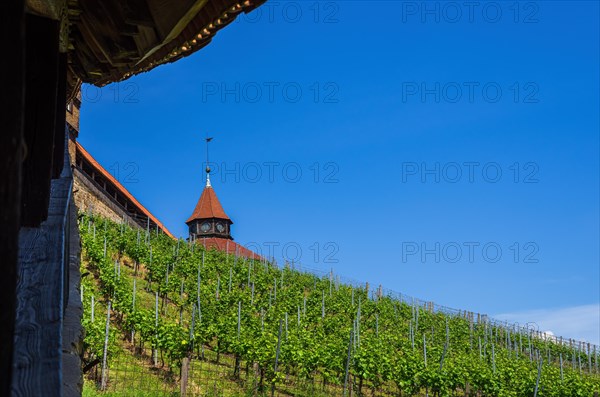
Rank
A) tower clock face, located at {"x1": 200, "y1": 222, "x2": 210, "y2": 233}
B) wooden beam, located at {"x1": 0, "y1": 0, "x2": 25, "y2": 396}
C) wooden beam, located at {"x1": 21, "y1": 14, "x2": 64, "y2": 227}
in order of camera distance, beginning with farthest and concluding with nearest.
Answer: tower clock face, located at {"x1": 200, "y1": 222, "x2": 210, "y2": 233}
wooden beam, located at {"x1": 21, "y1": 14, "x2": 64, "y2": 227}
wooden beam, located at {"x1": 0, "y1": 0, "x2": 25, "y2": 396}

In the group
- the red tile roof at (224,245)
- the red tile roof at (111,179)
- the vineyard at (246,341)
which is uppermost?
the red tile roof at (111,179)

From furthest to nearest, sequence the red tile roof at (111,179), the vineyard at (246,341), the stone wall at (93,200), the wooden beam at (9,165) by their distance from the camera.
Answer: the red tile roof at (111,179)
the stone wall at (93,200)
the vineyard at (246,341)
the wooden beam at (9,165)

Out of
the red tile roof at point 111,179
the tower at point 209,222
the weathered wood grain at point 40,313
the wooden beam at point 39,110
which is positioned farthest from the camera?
the tower at point 209,222

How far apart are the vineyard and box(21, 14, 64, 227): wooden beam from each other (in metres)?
10.2

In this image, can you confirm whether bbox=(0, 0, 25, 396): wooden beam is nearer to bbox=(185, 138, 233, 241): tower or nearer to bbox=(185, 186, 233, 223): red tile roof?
bbox=(185, 138, 233, 241): tower

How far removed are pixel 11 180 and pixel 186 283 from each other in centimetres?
2823

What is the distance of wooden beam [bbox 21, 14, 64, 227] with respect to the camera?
3.11m

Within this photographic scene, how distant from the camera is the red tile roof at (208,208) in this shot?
5684 cm

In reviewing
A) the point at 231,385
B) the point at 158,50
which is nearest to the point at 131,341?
the point at 231,385

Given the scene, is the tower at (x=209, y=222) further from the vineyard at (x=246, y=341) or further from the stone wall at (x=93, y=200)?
the vineyard at (x=246, y=341)

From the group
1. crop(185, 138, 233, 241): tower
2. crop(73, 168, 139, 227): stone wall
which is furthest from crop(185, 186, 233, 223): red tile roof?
crop(73, 168, 139, 227): stone wall

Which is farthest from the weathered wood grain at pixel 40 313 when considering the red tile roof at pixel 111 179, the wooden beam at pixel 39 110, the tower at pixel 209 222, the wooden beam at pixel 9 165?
the tower at pixel 209 222

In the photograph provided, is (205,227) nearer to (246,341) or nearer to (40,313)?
(246,341)

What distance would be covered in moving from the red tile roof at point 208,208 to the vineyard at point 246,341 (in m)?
20.1
